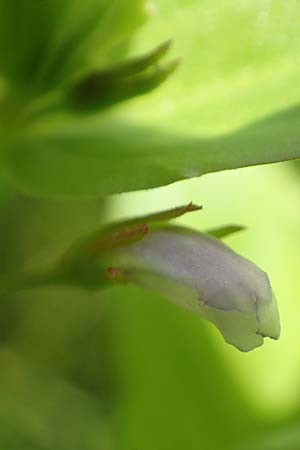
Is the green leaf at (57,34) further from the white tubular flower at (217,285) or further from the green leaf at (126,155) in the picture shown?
the white tubular flower at (217,285)

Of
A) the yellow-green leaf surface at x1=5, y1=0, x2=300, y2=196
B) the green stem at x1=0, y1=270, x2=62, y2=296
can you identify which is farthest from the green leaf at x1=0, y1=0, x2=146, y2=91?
the green stem at x1=0, y1=270, x2=62, y2=296

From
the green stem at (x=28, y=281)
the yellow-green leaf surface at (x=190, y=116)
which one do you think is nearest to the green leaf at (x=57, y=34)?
the yellow-green leaf surface at (x=190, y=116)

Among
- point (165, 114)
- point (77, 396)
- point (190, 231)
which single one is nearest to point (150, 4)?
point (165, 114)

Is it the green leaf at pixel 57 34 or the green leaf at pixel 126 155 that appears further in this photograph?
the green leaf at pixel 57 34

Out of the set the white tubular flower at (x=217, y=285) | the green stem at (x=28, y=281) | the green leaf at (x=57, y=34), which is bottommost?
the white tubular flower at (x=217, y=285)

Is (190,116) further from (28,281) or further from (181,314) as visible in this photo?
(181,314)

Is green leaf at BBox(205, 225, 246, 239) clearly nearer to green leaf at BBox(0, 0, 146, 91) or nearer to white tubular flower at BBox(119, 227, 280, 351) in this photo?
white tubular flower at BBox(119, 227, 280, 351)
